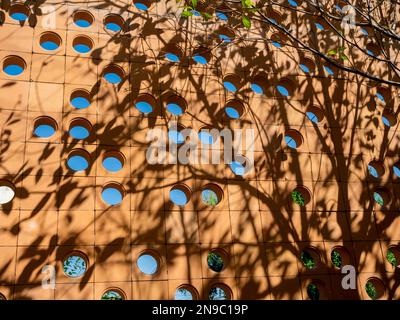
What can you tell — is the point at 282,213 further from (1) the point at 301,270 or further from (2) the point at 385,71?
(2) the point at 385,71

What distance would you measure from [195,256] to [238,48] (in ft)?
14.4

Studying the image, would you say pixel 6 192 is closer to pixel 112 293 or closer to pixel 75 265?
pixel 75 265

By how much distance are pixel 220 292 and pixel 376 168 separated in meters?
4.28

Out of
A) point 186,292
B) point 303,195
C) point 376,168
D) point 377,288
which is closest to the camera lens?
point 186,292

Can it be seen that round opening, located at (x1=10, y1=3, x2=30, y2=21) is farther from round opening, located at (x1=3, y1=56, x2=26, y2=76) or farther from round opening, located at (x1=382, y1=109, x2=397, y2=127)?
round opening, located at (x1=382, y1=109, x2=397, y2=127)

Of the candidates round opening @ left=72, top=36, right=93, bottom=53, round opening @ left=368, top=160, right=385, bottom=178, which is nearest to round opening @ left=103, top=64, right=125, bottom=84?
round opening @ left=72, top=36, right=93, bottom=53

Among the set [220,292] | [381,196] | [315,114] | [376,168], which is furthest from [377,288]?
[315,114]

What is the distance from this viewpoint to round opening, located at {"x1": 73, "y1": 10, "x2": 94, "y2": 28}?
7504mm

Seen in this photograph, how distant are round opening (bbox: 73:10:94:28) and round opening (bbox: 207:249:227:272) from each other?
16.0 ft

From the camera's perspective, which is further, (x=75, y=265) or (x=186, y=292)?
(x=186, y=292)

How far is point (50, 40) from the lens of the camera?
288 inches

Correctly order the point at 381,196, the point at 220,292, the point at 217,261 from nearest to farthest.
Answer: the point at 220,292 < the point at 217,261 < the point at 381,196

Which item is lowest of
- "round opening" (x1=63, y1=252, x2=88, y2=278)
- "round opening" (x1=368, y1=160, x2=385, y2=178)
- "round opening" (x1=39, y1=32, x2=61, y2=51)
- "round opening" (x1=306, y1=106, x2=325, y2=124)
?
"round opening" (x1=63, y1=252, x2=88, y2=278)

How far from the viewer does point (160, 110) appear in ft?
23.7
